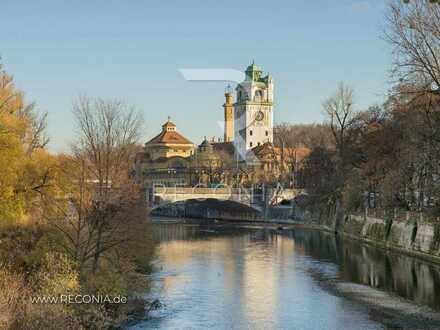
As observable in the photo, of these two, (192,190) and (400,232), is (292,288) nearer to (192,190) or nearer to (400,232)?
(400,232)

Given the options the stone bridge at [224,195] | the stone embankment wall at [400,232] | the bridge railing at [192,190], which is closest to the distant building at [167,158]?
the stone bridge at [224,195]

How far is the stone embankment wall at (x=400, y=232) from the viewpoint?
3719 cm

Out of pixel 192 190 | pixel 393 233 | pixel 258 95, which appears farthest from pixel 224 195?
pixel 258 95

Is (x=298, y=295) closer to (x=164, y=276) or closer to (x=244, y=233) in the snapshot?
(x=164, y=276)

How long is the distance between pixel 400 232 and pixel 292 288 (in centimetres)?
1462

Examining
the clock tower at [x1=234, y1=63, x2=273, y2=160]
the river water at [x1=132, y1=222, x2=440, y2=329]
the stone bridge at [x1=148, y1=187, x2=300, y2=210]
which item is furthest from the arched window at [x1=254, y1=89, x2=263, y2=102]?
the river water at [x1=132, y1=222, x2=440, y2=329]

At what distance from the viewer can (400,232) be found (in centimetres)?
4250

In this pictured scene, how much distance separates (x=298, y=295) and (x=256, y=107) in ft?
324

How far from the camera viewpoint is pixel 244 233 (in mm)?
61031

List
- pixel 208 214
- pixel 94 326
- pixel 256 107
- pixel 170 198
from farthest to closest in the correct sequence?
pixel 256 107
pixel 208 214
pixel 170 198
pixel 94 326

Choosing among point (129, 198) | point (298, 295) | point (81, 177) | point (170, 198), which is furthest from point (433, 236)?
point (170, 198)

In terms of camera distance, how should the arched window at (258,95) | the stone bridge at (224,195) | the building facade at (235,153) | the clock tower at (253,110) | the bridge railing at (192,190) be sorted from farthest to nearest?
the arched window at (258,95) < the clock tower at (253,110) < the building facade at (235,153) < the bridge railing at (192,190) < the stone bridge at (224,195)

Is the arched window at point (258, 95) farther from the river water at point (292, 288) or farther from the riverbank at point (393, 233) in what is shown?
the river water at point (292, 288)

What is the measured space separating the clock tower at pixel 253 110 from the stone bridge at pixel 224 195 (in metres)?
42.3
